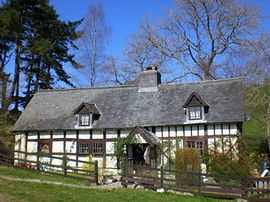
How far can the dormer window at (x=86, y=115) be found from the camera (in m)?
24.7

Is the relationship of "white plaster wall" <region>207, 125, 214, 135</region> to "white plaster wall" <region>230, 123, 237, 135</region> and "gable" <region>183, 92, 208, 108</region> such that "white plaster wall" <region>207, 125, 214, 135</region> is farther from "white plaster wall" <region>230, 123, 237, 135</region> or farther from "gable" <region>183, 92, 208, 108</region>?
"gable" <region>183, 92, 208, 108</region>

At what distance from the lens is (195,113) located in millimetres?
22781

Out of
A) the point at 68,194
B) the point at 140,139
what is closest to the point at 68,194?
the point at 68,194

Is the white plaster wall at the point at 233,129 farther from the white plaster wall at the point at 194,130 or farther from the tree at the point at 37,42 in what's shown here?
the tree at the point at 37,42

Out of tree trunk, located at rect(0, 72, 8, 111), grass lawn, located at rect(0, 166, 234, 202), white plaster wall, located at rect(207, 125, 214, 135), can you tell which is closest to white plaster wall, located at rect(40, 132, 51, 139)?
tree trunk, located at rect(0, 72, 8, 111)

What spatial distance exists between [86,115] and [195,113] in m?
7.81

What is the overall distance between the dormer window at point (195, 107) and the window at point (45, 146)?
10241 mm

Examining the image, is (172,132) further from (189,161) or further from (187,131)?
(189,161)

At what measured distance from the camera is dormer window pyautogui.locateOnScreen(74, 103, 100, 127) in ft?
81.1

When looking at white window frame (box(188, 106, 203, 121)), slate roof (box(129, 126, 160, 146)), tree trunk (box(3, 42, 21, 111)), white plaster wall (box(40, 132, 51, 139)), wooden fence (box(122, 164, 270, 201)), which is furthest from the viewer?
tree trunk (box(3, 42, 21, 111))

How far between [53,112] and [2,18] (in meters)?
12.0

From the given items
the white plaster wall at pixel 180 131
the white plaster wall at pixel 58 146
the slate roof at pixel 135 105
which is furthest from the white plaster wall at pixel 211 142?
the white plaster wall at pixel 58 146

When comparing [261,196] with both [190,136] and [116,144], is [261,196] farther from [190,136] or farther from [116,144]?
[116,144]

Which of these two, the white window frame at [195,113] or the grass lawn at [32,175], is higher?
the white window frame at [195,113]
